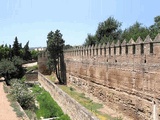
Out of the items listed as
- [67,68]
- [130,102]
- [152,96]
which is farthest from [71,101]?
[67,68]

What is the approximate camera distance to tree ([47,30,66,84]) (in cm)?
2481

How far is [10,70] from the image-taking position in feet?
91.1

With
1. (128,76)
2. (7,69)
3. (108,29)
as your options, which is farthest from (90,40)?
(128,76)

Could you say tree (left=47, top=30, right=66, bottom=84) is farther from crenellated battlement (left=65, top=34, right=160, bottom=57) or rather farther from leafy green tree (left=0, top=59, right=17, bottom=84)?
crenellated battlement (left=65, top=34, right=160, bottom=57)

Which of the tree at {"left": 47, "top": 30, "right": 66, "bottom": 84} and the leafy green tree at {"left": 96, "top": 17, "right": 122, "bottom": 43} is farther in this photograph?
the leafy green tree at {"left": 96, "top": 17, "right": 122, "bottom": 43}

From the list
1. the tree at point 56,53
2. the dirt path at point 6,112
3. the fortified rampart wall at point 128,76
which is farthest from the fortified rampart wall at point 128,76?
the tree at point 56,53

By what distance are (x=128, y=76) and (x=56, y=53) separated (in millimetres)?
15037

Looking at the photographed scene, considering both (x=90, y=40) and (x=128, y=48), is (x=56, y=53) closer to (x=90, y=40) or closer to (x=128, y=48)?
(x=90, y=40)

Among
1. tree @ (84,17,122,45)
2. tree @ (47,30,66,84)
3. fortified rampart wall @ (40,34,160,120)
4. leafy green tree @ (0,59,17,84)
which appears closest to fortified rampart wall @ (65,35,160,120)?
fortified rampart wall @ (40,34,160,120)

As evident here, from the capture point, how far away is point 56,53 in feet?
85.5

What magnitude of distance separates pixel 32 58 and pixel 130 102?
56.1 meters

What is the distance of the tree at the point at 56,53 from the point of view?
24812mm

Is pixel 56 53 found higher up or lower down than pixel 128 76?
higher up

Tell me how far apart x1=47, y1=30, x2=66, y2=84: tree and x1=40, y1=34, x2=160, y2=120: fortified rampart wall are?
22.0 ft
